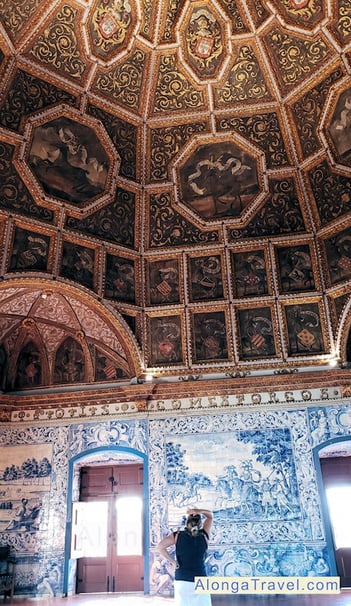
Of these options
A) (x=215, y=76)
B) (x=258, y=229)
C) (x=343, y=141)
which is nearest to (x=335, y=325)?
(x=258, y=229)

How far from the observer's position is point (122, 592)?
1401 cm

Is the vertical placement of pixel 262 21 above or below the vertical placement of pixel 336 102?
above

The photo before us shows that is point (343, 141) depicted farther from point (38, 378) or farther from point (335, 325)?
point (38, 378)

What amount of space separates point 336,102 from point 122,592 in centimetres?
1415

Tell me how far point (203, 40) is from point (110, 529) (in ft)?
44.5

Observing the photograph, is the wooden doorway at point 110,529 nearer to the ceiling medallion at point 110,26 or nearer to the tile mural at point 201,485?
the tile mural at point 201,485

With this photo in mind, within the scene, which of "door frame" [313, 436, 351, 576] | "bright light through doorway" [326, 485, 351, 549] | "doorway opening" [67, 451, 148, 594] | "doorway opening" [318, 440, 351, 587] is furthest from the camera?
"doorway opening" [67, 451, 148, 594]

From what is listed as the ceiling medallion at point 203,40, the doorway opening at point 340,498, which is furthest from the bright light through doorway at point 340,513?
the ceiling medallion at point 203,40

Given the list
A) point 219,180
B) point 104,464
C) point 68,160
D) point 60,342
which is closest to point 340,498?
point 104,464

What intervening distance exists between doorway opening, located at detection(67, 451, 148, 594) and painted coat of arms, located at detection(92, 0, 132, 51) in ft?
35.1

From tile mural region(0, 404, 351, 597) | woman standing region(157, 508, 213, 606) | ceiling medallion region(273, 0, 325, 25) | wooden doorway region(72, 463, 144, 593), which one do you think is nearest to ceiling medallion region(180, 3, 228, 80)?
ceiling medallion region(273, 0, 325, 25)

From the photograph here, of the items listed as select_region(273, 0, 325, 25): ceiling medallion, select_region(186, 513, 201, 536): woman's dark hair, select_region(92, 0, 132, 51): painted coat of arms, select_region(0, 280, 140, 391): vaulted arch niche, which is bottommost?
select_region(186, 513, 201, 536): woman's dark hair

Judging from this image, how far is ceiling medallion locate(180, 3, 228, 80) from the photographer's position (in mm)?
12711

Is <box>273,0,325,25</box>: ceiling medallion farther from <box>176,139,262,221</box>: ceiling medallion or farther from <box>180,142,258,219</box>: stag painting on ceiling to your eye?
<box>180,142,258,219</box>: stag painting on ceiling
